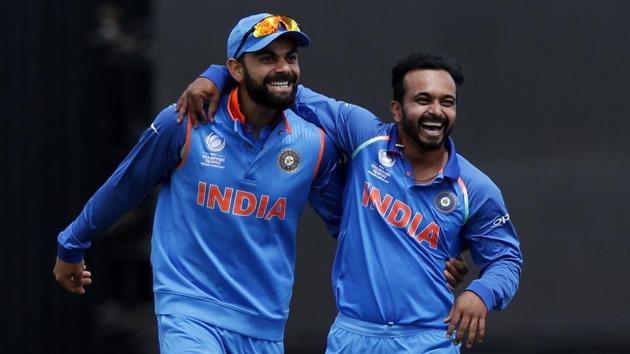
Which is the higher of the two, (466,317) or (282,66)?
(282,66)

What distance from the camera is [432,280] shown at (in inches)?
214

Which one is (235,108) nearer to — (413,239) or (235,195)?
(235,195)

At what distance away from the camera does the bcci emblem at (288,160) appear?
548 cm

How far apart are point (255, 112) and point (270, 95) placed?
0.13m

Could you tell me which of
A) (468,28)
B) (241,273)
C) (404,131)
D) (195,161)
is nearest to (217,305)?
(241,273)

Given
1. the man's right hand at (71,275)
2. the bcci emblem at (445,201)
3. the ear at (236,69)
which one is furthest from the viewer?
the man's right hand at (71,275)

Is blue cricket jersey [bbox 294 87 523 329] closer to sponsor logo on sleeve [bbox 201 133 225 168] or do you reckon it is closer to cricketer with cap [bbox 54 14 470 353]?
cricketer with cap [bbox 54 14 470 353]

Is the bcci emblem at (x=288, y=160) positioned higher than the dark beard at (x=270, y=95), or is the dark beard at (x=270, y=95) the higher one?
the dark beard at (x=270, y=95)

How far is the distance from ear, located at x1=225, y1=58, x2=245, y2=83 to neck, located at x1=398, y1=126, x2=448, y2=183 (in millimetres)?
604

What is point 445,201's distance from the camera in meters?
5.43

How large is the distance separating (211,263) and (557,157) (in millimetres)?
2610

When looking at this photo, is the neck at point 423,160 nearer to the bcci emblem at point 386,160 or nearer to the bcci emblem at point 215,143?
the bcci emblem at point 386,160

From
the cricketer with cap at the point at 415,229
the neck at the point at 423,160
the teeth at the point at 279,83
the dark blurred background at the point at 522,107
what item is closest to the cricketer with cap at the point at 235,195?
the teeth at the point at 279,83

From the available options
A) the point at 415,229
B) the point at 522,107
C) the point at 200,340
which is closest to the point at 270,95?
the point at 415,229
